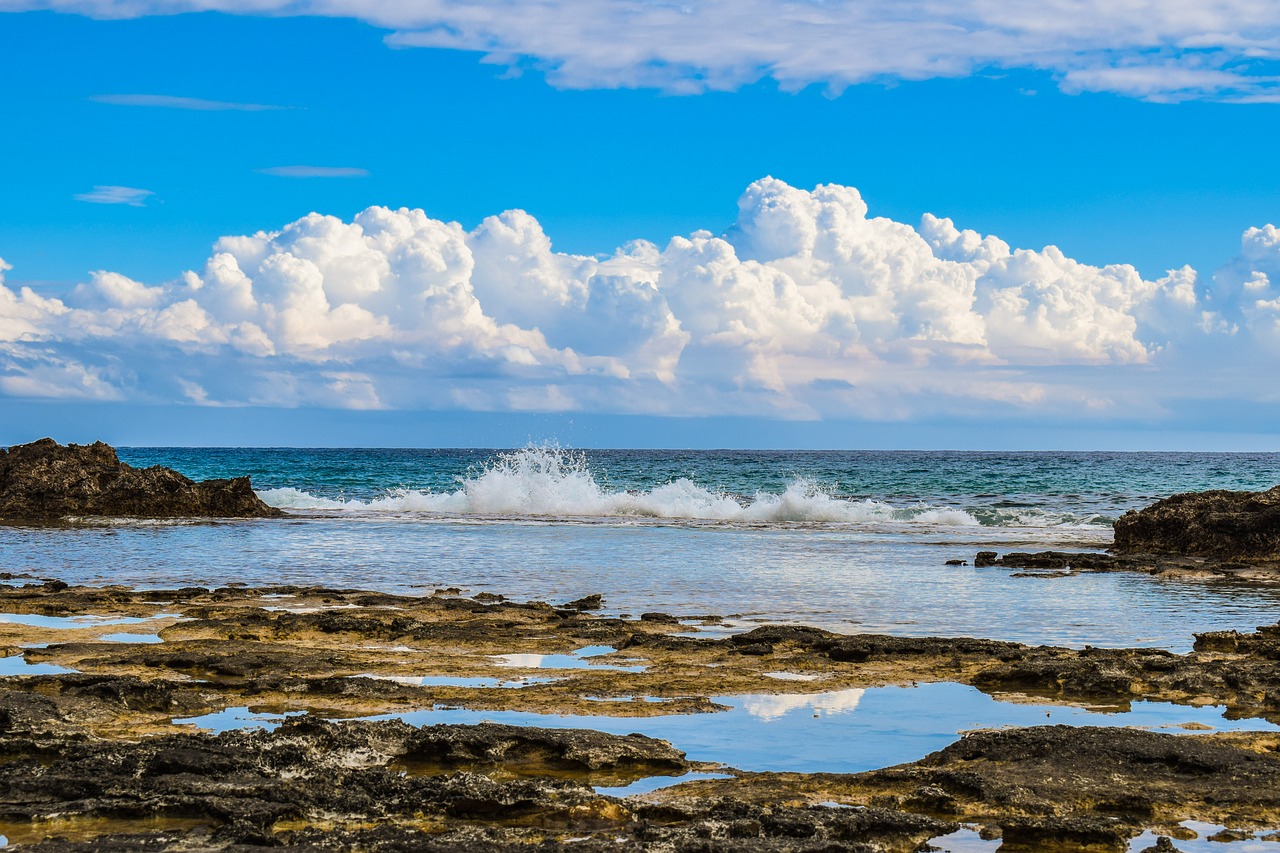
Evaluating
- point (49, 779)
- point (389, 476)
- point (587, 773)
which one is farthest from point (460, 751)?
point (389, 476)

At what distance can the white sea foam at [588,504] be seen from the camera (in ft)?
120

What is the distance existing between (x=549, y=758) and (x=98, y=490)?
3004 cm

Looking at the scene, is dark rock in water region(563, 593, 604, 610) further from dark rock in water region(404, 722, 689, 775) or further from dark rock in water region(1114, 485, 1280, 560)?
dark rock in water region(1114, 485, 1280, 560)

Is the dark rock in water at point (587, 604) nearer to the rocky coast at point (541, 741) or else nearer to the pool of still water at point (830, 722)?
the rocky coast at point (541, 741)

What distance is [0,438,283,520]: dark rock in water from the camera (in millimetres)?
32094

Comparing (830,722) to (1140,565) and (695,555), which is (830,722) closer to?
(695,555)

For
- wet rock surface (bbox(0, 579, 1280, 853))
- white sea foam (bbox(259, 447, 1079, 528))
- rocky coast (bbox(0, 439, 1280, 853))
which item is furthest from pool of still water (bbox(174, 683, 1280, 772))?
white sea foam (bbox(259, 447, 1079, 528))

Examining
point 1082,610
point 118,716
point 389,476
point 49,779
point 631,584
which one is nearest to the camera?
point 49,779

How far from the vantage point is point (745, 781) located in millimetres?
6207

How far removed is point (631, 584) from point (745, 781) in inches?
443

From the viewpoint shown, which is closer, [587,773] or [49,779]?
[49,779]

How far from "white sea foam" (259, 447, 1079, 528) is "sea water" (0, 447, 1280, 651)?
8 centimetres

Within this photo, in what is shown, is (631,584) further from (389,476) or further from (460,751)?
(389,476)

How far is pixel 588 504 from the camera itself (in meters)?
40.2
